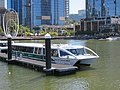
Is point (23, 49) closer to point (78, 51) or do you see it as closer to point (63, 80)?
point (78, 51)

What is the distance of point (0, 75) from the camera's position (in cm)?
3781

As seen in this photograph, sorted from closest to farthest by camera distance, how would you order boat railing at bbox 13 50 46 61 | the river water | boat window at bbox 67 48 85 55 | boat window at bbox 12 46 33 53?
the river water, boat window at bbox 67 48 85 55, boat railing at bbox 13 50 46 61, boat window at bbox 12 46 33 53

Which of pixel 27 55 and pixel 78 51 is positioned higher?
pixel 78 51

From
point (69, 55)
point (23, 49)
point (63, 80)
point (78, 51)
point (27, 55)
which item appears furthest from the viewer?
point (23, 49)

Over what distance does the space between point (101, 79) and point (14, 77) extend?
10.3 metres

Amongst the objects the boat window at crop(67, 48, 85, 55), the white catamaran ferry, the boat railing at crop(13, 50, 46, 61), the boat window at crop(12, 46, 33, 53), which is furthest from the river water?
the boat window at crop(12, 46, 33, 53)

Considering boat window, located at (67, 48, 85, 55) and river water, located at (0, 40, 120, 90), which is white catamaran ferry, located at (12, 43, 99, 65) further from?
river water, located at (0, 40, 120, 90)

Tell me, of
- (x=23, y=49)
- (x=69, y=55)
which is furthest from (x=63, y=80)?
(x=23, y=49)

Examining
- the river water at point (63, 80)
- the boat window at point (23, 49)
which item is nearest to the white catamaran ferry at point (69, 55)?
the river water at point (63, 80)

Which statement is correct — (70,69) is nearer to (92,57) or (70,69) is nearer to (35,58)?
(92,57)

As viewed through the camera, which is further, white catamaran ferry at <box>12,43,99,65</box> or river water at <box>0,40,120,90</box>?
white catamaran ferry at <box>12,43,99,65</box>

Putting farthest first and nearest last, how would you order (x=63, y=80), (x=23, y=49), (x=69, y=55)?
(x=23, y=49) < (x=69, y=55) < (x=63, y=80)

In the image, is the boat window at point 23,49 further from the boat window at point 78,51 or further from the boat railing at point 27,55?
the boat window at point 78,51

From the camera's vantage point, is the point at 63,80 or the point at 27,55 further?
the point at 27,55
